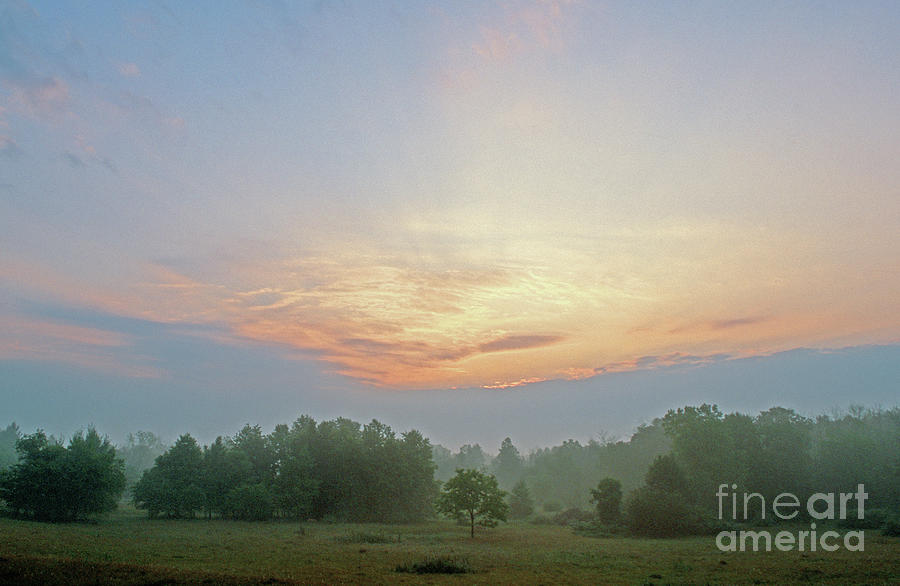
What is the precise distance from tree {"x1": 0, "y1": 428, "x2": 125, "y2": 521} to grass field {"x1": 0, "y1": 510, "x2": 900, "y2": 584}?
1490cm

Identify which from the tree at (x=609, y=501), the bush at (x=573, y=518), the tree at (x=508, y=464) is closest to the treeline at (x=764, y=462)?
the tree at (x=609, y=501)

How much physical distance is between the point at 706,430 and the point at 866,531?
23921mm

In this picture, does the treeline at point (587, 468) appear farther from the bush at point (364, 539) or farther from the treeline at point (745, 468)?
the bush at point (364, 539)

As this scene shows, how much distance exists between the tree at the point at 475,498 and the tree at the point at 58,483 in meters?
39.6

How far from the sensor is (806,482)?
227 feet

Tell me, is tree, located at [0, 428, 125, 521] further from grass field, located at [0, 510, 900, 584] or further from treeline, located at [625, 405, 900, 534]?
treeline, located at [625, 405, 900, 534]

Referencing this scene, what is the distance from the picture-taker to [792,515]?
201 ft

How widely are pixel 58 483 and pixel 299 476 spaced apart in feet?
93.0

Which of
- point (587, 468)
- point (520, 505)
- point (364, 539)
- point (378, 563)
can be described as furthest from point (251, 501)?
point (587, 468)

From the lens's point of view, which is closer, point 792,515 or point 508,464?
point 792,515

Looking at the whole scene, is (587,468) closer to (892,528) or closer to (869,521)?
(869,521)

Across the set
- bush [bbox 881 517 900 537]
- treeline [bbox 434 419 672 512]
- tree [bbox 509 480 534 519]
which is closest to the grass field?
bush [bbox 881 517 900 537]

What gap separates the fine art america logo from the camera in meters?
38.2

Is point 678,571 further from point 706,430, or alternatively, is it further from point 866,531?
point 706,430
